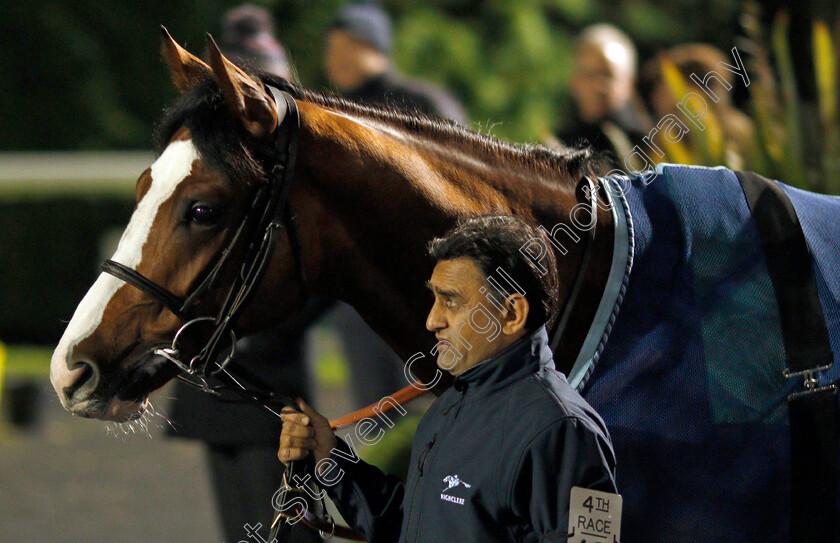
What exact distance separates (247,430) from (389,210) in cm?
103

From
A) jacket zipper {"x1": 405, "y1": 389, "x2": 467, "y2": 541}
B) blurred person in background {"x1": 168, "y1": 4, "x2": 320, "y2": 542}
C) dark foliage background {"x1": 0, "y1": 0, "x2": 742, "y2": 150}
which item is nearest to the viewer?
jacket zipper {"x1": 405, "y1": 389, "x2": 467, "y2": 541}

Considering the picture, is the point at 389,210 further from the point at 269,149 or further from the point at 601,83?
the point at 601,83

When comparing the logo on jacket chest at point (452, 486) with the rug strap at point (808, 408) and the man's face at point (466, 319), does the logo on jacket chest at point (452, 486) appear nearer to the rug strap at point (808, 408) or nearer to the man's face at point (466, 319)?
the man's face at point (466, 319)

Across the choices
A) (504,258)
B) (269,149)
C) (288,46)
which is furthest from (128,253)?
(288,46)

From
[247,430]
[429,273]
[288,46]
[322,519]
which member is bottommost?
[322,519]

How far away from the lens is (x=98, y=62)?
8.41m

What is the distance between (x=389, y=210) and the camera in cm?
→ 212

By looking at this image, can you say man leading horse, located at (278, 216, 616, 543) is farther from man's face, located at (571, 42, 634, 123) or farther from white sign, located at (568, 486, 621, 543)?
man's face, located at (571, 42, 634, 123)

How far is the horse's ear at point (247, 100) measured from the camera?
1.96m

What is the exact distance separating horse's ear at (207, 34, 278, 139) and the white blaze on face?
12 centimetres

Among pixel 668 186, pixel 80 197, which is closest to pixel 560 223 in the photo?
pixel 668 186

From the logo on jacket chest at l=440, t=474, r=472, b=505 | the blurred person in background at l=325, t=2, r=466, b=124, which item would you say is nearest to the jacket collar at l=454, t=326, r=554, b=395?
the logo on jacket chest at l=440, t=474, r=472, b=505

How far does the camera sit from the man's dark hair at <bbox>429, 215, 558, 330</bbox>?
1642 millimetres

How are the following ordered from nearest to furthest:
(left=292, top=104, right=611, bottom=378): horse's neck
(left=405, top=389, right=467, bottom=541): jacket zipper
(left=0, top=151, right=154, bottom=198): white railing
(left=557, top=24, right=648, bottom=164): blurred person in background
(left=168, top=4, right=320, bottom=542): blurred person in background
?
(left=405, top=389, right=467, bottom=541): jacket zipper
(left=292, top=104, right=611, bottom=378): horse's neck
(left=168, top=4, right=320, bottom=542): blurred person in background
(left=557, top=24, right=648, bottom=164): blurred person in background
(left=0, top=151, right=154, bottom=198): white railing
